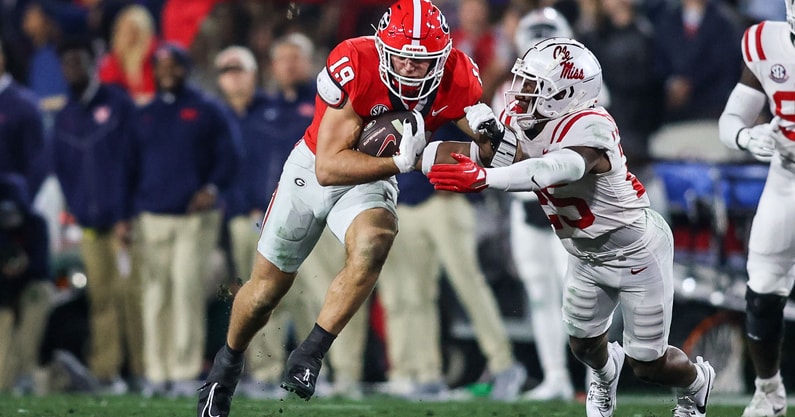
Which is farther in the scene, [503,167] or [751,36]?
[751,36]

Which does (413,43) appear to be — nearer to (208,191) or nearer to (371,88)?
(371,88)

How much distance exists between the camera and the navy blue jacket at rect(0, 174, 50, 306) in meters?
8.80

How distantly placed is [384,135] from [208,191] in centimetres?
347

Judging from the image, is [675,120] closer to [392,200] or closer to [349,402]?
[349,402]

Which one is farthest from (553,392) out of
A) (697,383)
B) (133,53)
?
(133,53)

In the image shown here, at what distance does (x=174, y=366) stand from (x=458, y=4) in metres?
3.23

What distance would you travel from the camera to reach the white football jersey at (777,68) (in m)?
6.37

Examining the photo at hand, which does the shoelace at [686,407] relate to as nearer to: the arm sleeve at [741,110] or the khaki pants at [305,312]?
the arm sleeve at [741,110]

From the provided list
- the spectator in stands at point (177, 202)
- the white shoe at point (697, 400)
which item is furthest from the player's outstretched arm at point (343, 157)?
the spectator in stands at point (177, 202)

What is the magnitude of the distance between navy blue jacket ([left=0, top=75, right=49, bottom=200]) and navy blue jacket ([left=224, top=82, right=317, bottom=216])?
50.6 inches

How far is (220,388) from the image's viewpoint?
5.88 metres

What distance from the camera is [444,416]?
6.88 m

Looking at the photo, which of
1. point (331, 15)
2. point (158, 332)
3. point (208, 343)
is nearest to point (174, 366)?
point (158, 332)

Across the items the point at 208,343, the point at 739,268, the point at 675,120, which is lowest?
the point at 208,343
